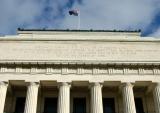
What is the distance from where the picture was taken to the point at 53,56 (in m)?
34.8

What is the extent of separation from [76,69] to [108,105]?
16.7 ft

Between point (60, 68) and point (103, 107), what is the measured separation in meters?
6.00

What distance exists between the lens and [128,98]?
31.1m

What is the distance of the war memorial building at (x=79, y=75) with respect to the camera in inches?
1244

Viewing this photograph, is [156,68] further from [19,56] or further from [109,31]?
[19,56]

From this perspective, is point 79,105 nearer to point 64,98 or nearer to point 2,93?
point 64,98

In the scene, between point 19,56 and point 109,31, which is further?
point 109,31

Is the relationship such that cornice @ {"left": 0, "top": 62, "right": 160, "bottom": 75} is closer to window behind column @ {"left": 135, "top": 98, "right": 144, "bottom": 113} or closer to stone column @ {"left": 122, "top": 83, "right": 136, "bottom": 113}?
stone column @ {"left": 122, "top": 83, "right": 136, "bottom": 113}

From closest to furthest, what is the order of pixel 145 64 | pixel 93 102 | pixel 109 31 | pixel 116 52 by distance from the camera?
pixel 93 102
pixel 145 64
pixel 116 52
pixel 109 31

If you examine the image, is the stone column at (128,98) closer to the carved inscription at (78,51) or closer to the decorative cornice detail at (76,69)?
the decorative cornice detail at (76,69)

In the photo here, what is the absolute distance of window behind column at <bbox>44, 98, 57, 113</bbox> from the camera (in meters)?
33.2

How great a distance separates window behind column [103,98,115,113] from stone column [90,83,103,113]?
106 inches

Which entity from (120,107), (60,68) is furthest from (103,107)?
(60,68)

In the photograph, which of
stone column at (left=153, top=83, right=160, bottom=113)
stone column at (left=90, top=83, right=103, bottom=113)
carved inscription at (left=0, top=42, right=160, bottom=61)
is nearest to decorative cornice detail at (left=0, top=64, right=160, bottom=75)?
stone column at (left=90, top=83, right=103, bottom=113)
